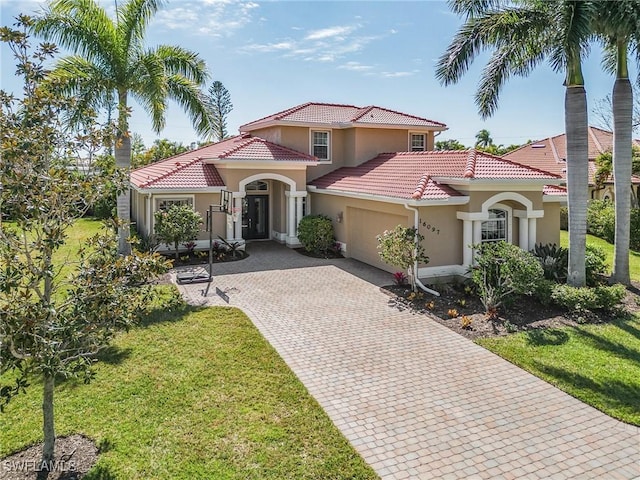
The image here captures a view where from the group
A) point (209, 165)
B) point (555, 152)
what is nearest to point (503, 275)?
point (209, 165)

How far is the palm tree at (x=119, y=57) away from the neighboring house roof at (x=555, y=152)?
28.5 metres

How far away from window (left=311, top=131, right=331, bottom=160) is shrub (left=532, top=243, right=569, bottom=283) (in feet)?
41.1

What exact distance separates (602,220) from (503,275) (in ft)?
64.4

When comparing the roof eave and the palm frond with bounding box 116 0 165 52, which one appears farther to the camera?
the palm frond with bounding box 116 0 165 52

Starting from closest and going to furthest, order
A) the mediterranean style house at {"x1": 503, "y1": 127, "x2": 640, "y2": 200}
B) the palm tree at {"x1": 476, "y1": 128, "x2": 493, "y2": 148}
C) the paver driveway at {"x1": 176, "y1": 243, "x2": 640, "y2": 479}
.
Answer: the paver driveway at {"x1": 176, "y1": 243, "x2": 640, "y2": 479} → the mediterranean style house at {"x1": 503, "y1": 127, "x2": 640, "y2": 200} → the palm tree at {"x1": 476, "y1": 128, "x2": 493, "y2": 148}

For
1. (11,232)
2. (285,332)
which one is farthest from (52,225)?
(285,332)

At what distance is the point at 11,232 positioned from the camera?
620 cm

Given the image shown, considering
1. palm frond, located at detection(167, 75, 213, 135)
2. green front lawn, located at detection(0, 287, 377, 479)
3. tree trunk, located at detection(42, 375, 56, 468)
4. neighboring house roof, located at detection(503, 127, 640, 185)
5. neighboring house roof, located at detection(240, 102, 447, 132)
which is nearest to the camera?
tree trunk, located at detection(42, 375, 56, 468)

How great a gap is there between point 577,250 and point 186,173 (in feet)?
55.0

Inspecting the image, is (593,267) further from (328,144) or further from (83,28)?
(83,28)

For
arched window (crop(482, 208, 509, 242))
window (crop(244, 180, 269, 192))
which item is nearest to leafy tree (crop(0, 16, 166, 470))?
arched window (crop(482, 208, 509, 242))

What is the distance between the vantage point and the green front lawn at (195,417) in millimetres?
6734

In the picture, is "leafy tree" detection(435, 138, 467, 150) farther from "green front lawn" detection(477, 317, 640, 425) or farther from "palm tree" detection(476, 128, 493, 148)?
"green front lawn" detection(477, 317, 640, 425)

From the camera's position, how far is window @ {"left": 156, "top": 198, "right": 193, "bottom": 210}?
21.4 meters
